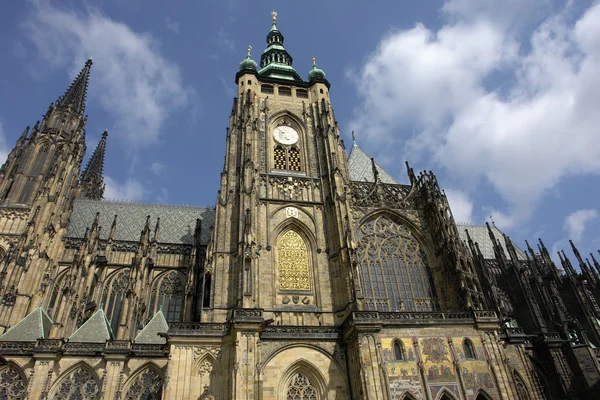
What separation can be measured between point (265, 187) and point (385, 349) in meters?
11.2

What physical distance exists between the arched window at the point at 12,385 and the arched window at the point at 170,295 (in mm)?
8441

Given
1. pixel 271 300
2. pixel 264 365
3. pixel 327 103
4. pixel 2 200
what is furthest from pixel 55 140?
pixel 264 365

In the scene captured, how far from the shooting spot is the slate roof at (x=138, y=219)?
3316 cm

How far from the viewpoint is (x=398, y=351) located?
18.6m

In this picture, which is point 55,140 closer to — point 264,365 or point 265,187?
point 265,187

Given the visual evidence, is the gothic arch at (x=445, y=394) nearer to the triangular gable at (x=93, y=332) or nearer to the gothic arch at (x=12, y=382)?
the triangular gable at (x=93, y=332)

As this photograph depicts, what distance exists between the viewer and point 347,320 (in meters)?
19.1

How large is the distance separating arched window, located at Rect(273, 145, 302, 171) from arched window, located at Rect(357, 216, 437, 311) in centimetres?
599

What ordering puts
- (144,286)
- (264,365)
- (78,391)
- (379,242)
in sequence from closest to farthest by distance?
(264,365) < (78,391) < (379,242) < (144,286)

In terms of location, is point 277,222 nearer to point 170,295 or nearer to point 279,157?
point 279,157

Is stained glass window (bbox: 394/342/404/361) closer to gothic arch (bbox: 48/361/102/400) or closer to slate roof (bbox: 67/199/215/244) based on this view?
gothic arch (bbox: 48/361/102/400)

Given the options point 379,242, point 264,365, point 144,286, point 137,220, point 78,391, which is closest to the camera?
point 264,365

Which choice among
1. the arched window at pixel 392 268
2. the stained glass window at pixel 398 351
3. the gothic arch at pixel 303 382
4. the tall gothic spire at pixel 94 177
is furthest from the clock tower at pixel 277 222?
the tall gothic spire at pixel 94 177

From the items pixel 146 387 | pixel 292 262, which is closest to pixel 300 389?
pixel 292 262
